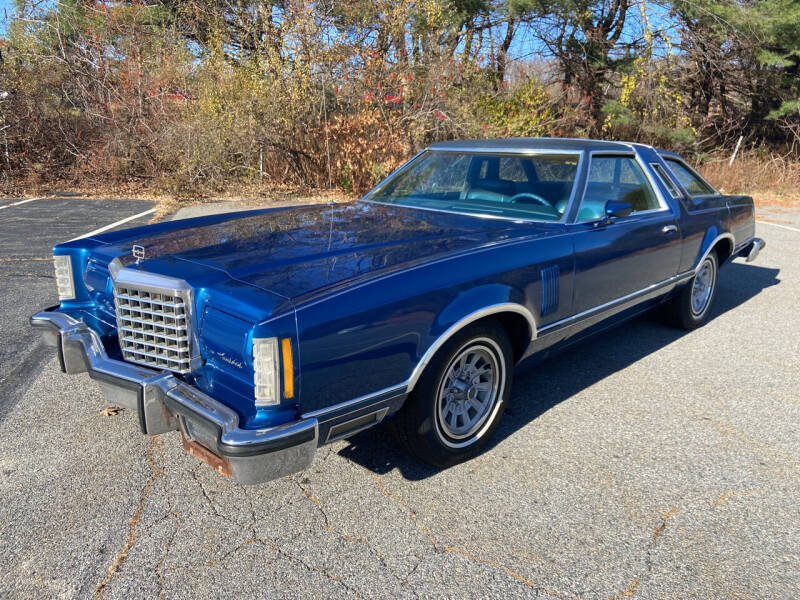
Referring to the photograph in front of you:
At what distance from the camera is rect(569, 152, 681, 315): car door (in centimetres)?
348

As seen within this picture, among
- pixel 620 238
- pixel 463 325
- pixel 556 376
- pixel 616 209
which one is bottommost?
pixel 556 376

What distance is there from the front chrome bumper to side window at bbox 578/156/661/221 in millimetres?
2265

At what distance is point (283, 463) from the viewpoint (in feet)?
7.23

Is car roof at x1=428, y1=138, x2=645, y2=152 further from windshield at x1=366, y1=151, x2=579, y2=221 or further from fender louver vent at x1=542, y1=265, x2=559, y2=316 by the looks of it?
fender louver vent at x1=542, y1=265, x2=559, y2=316

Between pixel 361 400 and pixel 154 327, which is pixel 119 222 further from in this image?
pixel 361 400

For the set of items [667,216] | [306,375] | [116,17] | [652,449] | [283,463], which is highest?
[116,17]

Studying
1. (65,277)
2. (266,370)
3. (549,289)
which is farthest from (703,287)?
(65,277)

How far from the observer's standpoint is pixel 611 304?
3736mm

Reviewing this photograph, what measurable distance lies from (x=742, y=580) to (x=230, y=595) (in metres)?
1.84

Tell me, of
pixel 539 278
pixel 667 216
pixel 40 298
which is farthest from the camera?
pixel 40 298

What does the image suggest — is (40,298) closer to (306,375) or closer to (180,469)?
(180,469)

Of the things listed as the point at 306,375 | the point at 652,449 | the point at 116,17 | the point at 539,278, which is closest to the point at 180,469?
the point at 306,375

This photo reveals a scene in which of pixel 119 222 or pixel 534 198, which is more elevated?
pixel 534 198

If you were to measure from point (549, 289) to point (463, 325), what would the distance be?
0.72 meters
